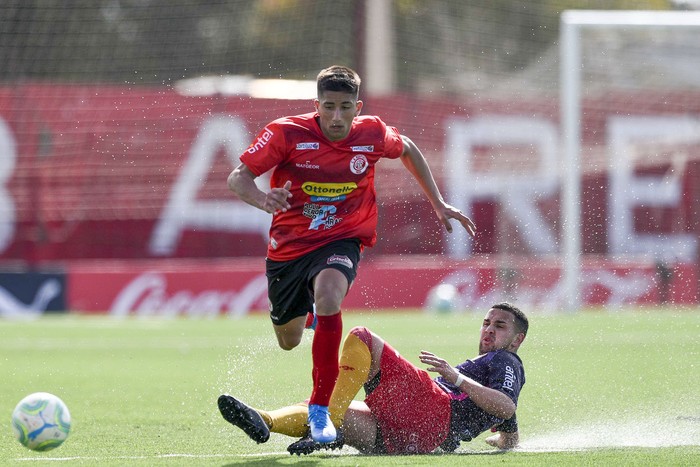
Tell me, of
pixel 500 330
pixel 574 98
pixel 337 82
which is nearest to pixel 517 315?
pixel 500 330

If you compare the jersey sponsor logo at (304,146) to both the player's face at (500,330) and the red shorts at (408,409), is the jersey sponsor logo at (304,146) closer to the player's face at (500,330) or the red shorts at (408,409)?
the red shorts at (408,409)

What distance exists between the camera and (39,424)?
5543 mm

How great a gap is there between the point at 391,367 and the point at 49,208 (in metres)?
16.3

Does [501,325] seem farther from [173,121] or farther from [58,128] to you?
[58,128]

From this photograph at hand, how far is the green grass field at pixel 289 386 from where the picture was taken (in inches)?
233

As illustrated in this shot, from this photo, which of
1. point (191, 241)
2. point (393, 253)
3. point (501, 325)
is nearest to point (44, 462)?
point (501, 325)

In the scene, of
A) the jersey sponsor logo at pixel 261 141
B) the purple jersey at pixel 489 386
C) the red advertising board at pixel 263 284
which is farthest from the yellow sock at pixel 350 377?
the red advertising board at pixel 263 284

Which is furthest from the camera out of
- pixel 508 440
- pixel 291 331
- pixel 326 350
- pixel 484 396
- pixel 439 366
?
pixel 291 331

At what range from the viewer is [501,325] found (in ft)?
20.2

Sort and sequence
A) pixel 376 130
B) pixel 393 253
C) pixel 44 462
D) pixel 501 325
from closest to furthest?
pixel 44 462 < pixel 501 325 < pixel 376 130 < pixel 393 253

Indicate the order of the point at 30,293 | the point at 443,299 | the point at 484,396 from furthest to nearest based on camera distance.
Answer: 1. the point at 30,293
2. the point at 443,299
3. the point at 484,396

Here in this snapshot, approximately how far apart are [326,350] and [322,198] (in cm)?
97

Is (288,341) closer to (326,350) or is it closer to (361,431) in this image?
(326,350)

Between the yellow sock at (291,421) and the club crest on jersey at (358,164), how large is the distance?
142 centimetres
